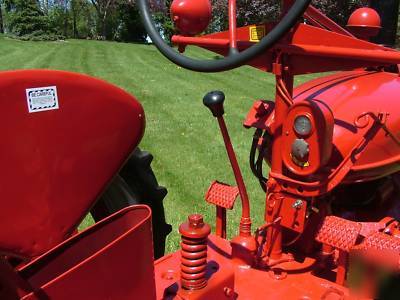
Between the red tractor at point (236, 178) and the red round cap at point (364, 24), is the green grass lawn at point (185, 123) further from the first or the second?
the red round cap at point (364, 24)

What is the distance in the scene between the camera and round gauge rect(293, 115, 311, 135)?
1.59m

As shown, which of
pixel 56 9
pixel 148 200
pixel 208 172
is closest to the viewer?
pixel 148 200

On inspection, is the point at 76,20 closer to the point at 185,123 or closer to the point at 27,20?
the point at 27,20

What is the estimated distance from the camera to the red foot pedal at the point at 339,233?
165 cm

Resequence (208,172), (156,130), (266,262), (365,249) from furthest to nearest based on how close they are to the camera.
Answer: (156,130) → (208,172) → (266,262) → (365,249)

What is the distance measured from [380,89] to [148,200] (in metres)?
1.02

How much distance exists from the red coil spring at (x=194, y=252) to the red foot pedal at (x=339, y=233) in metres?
0.44

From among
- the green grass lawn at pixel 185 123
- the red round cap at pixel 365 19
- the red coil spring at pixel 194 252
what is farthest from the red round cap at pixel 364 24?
the red coil spring at pixel 194 252

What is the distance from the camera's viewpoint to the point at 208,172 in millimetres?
3904

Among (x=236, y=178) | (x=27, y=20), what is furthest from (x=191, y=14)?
(x=27, y=20)

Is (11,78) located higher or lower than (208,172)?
higher

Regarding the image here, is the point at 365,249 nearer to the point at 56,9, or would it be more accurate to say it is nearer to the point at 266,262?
the point at 266,262

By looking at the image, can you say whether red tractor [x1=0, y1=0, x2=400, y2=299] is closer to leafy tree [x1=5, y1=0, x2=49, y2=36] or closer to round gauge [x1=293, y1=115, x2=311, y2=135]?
round gauge [x1=293, y1=115, x2=311, y2=135]

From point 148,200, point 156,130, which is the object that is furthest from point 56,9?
point 148,200
